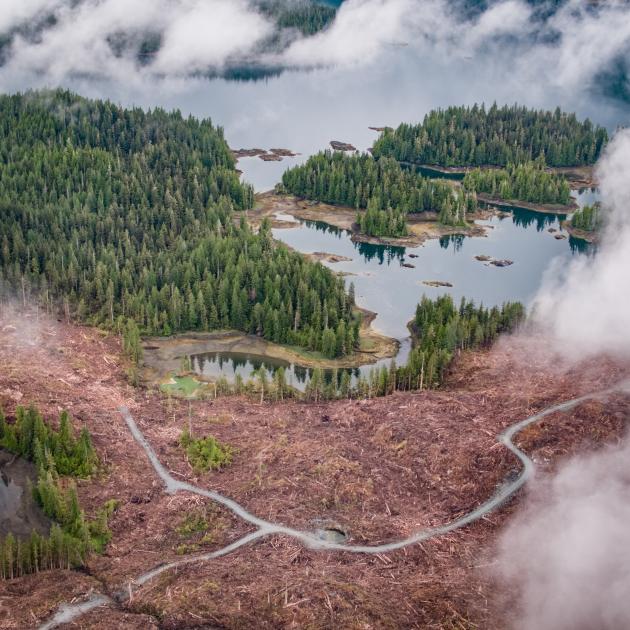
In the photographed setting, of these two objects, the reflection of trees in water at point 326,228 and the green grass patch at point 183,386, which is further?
the reflection of trees in water at point 326,228

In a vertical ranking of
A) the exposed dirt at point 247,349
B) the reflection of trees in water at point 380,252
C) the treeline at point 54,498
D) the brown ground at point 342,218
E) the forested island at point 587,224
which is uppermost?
the forested island at point 587,224

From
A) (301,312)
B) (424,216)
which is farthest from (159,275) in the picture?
(424,216)

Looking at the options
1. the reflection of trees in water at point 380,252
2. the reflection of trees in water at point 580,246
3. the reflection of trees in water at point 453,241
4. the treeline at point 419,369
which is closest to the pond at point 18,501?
the treeline at point 419,369

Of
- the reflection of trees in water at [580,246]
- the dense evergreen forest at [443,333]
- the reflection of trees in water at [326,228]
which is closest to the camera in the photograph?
the dense evergreen forest at [443,333]

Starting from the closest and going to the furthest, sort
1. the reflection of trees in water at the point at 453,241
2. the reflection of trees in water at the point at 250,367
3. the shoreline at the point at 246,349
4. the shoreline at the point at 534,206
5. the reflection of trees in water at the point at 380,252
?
the reflection of trees in water at the point at 250,367
the shoreline at the point at 246,349
the reflection of trees in water at the point at 380,252
the reflection of trees in water at the point at 453,241
the shoreline at the point at 534,206

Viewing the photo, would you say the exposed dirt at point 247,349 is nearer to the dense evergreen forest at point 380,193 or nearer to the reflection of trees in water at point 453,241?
the reflection of trees in water at point 453,241

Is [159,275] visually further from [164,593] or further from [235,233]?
[164,593]

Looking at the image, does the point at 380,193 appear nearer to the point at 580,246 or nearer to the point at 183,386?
the point at 580,246
